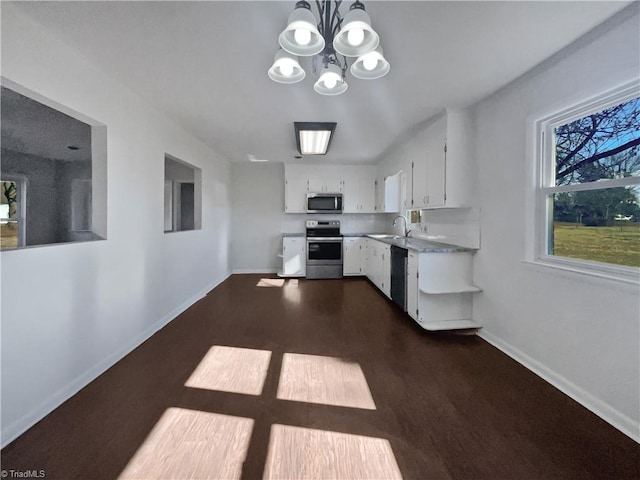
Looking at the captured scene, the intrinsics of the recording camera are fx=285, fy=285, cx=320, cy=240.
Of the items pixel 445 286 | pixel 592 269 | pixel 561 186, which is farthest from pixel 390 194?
pixel 592 269

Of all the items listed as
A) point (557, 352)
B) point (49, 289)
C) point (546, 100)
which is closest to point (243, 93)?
point (49, 289)

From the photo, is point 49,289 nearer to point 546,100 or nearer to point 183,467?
point 183,467

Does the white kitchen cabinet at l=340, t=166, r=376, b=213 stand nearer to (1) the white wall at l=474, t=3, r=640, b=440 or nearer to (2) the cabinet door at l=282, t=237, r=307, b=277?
(2) the cabinet door at l=282, t=237, r=307, b=277

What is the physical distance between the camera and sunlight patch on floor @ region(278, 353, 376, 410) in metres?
1.94

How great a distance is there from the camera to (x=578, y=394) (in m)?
1.92

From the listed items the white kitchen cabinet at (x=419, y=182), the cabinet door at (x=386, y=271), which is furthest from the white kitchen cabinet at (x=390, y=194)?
the white kitchen cabinet at (x=419, y=182)

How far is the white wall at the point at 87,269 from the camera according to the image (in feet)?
5.24

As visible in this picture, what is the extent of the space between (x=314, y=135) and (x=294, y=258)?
2813mm

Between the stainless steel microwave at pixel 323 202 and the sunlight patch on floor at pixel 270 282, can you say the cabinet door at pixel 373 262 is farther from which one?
the sunlight patch on floor at pixel 270 282

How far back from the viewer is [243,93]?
2.66m

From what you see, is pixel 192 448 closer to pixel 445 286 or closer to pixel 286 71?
pixel 286 71

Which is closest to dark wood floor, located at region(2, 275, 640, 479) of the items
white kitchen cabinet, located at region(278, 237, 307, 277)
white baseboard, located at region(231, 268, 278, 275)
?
white kitchen cabinet, located at region(278, 237, 307, 277)

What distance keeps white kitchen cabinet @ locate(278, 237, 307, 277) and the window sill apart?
413 centimetres

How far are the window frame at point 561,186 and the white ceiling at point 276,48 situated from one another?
437 millimetres
